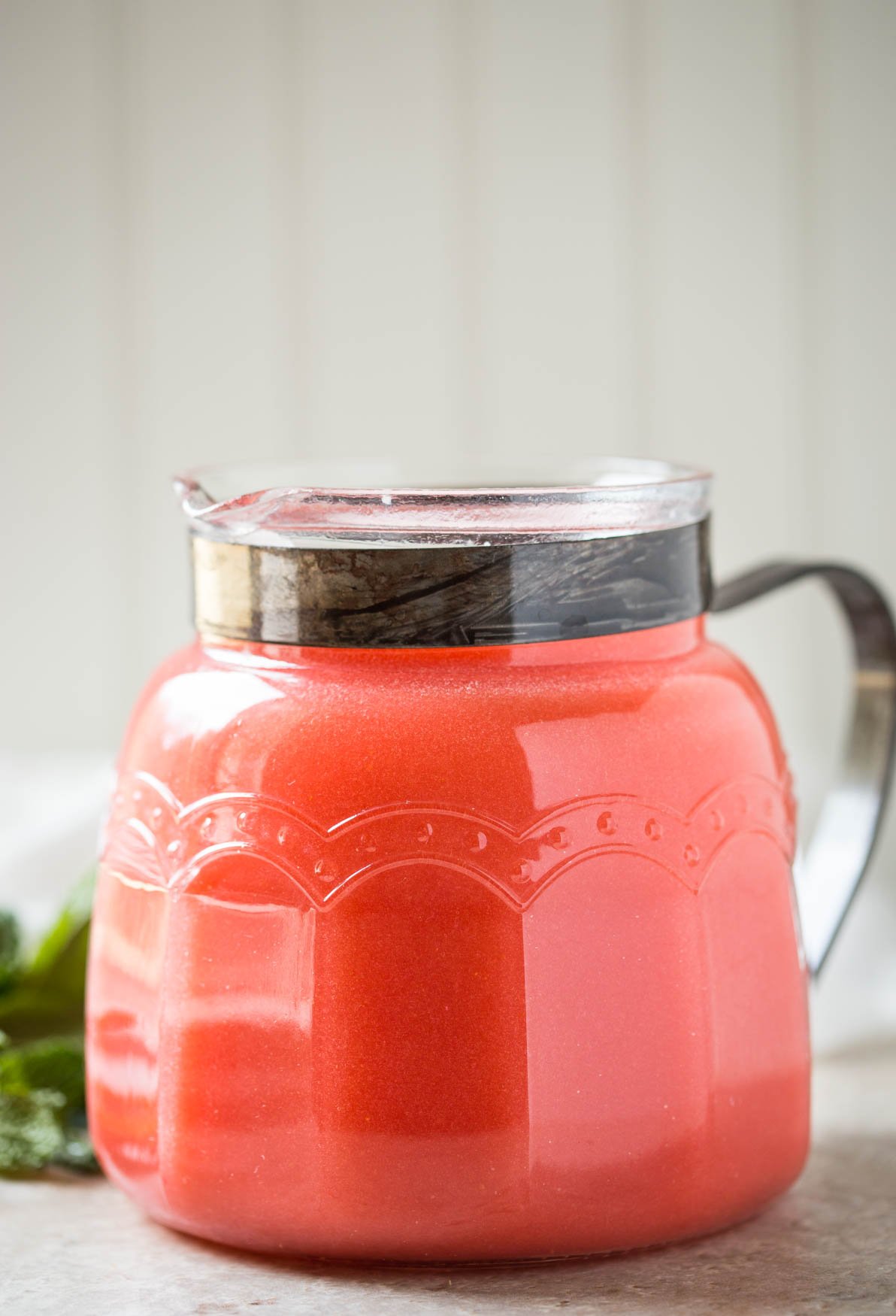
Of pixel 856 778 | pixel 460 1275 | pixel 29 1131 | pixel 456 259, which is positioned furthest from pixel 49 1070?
pixel 456 259

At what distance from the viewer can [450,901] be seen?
45 cm

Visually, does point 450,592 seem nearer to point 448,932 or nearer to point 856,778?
point 448,932

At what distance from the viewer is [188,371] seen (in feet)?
3.46

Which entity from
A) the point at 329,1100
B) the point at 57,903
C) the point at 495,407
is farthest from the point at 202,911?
the point at 495,407

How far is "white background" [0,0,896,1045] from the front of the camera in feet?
3.26

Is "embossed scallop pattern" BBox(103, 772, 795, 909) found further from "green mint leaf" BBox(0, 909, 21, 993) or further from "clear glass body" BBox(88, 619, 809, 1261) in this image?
"green mint leaf" BBox(0, 909, 21, 993)

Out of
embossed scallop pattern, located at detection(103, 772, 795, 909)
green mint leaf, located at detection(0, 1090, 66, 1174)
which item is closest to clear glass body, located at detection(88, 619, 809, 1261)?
embossed scallop pattern, located at detection(103, 772, 795, 909)

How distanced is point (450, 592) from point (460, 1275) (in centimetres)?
22

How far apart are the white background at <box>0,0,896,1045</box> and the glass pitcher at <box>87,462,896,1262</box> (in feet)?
1.56

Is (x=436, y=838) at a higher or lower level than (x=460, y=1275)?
higher

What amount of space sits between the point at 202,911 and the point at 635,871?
14cm

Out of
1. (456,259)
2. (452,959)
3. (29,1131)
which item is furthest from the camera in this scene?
(456,259)

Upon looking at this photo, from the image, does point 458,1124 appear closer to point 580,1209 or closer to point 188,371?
point 580,1209

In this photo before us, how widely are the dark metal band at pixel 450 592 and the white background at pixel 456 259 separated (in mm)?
498
